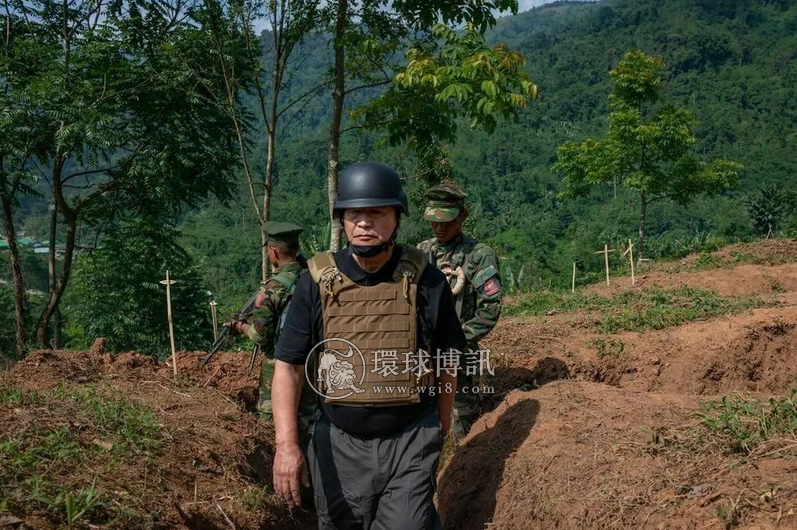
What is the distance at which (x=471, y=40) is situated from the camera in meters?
4.75

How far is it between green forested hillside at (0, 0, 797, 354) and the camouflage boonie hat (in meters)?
15.1

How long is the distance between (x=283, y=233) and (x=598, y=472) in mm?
2309

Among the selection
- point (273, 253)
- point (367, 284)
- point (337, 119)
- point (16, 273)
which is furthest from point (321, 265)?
point (16, 273)

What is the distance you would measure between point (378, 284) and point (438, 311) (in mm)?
270

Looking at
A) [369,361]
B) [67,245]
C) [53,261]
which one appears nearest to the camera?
[369,361]

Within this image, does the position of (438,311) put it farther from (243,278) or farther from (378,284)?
(243,278)

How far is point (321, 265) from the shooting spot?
2658mm

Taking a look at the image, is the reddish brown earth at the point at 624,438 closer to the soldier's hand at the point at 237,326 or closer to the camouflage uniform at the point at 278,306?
the camouflage uniform at the point at 278,306

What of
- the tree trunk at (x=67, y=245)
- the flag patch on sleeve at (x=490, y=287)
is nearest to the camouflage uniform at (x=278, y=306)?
the flag patch on sleeve at (x=490, y=287)

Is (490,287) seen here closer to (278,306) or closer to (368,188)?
(278,306)

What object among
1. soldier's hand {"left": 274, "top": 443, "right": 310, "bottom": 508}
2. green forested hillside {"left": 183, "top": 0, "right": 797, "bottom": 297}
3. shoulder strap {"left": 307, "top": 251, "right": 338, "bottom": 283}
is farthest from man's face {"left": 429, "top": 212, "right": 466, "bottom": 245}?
green forested hillside {"left": 183, "top": 0, "right": 797, "bottom": 297}

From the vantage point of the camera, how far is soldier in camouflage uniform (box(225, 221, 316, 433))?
425cm

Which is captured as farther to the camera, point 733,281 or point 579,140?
point 579,140

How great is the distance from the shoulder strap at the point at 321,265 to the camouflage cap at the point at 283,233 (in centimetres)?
163
